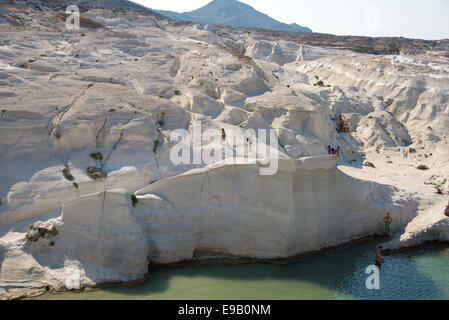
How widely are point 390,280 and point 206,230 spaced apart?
274 inches

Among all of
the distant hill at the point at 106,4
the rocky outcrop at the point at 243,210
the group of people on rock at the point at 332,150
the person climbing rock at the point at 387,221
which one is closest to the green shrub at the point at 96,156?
→ the rocky outcrop at the point at 243,210

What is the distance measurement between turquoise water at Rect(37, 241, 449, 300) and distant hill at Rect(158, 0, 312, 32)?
15660 cm

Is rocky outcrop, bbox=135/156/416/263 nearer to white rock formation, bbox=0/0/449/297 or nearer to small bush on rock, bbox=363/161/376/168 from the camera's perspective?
white rock formation, bbox=0/0/449/297

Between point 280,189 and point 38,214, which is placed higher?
point 280,189

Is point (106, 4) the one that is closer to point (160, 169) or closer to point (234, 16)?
point (160, 169)

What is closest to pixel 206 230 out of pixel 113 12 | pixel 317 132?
pixel 317 132

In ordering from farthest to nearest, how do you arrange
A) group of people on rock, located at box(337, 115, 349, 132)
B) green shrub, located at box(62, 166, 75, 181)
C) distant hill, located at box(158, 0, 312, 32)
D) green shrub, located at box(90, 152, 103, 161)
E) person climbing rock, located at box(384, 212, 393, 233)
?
distant hill, located at box(158, 0, 312, 32)
group of people on rock, located at box(337, 115, 349, 132)
person climbing rock, located at box(384, 212, 393, 233)
green shrub, located at box(90, 152, 103, 161)
green shrub, located at box(62, 166, 75, 181)

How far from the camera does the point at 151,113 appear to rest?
19188mm

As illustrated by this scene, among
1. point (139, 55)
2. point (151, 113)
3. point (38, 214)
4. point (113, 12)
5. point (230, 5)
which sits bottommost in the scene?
point (38, 214)

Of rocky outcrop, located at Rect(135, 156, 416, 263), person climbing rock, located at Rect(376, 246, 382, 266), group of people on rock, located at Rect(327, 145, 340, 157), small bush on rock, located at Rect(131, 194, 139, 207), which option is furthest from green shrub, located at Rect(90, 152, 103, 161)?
group of people on rock, located at Rect(327, 145, 340, 157)

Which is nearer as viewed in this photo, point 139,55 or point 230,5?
point 139,55

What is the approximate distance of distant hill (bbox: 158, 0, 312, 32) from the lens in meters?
167
